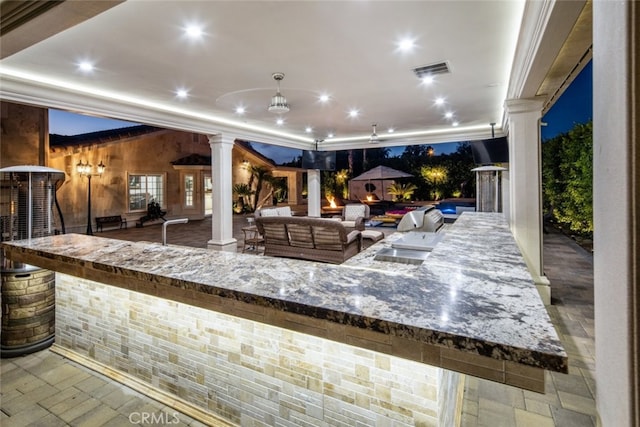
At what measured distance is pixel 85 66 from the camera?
331 centimetres

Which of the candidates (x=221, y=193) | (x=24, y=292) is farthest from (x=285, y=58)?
(x=221, y=193)

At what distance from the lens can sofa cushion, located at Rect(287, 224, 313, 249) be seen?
4430 millimetres

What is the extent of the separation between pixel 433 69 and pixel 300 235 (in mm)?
2754

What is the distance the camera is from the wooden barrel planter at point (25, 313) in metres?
2.28

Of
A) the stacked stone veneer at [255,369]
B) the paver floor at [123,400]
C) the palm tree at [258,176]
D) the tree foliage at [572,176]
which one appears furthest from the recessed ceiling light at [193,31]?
the palm tree at [258,176]

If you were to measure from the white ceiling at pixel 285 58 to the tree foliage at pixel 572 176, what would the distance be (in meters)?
2.01

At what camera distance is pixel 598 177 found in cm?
74

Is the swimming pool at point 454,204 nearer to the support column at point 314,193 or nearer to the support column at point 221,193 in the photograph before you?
the support column at point 314,193

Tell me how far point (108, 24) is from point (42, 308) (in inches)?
91.9

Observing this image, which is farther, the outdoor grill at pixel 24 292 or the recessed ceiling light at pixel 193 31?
the recessed ceiling light at pixel 193 31

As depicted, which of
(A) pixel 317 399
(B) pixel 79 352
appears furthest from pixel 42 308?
(A) pixel 317 399

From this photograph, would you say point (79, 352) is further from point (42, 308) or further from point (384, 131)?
point (384, 131)

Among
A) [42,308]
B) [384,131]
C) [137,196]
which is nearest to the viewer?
[42,308]

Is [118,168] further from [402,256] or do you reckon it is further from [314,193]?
[402,256]
